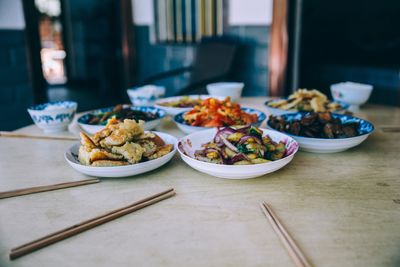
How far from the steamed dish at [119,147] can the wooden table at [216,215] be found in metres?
0.06

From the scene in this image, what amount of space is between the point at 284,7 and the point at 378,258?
2843 millimetres

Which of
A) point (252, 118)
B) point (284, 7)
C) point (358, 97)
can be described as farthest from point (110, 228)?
point (284, 7)

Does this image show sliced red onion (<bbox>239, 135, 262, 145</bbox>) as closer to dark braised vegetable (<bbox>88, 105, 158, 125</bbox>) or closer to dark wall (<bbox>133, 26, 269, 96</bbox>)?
dark braised vegetable (<bbox>88, 105, 158, 125</bbox>)

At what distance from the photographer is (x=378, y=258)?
654 millimetres

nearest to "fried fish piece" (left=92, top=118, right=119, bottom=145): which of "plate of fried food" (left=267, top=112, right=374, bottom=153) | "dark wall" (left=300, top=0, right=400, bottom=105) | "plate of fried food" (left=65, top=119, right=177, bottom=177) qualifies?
"plate of fried food" (left=65, top=119, right=177, bottom=177)

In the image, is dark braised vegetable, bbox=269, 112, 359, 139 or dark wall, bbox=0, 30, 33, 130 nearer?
dark braised vegetable, bbox=269, 112, 359, 139

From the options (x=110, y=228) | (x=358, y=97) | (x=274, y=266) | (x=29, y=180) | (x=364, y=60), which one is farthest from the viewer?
(x=364, y=60)

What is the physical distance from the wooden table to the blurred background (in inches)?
72.5

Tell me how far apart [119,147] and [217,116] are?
0.46m

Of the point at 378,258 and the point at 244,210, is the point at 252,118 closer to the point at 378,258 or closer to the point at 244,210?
the point at 244,210

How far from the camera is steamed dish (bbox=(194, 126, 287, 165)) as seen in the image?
3.22 feet

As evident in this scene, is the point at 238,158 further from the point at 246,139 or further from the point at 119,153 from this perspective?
the point at 119,153

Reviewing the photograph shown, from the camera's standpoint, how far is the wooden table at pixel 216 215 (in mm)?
669

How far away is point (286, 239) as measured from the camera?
2.31 feet
